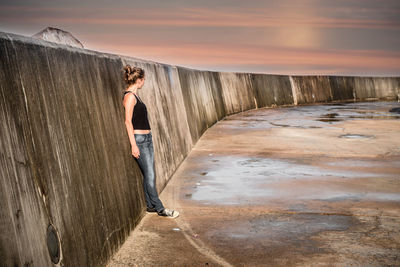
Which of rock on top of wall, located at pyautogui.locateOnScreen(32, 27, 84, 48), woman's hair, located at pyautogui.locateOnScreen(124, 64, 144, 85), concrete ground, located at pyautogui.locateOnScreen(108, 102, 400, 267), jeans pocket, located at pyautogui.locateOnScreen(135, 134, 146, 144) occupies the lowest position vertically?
concrete ground, located at pyautogui.locateOnScreen(108, 102, 400, 267)

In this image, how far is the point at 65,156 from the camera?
3770mm

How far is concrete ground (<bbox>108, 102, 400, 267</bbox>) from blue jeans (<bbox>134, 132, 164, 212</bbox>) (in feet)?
0.83

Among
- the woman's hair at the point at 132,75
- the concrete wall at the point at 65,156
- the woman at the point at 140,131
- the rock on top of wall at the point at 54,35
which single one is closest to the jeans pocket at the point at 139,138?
the woman at the point at 140,131

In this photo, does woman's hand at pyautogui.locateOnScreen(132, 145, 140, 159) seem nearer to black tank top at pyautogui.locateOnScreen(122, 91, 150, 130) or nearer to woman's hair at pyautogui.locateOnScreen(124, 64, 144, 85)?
black tank top at pyautogui.locateOnScreen(122, 91, 150, 130)

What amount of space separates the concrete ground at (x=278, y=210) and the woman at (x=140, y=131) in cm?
30

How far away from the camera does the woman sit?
5230 millimetres

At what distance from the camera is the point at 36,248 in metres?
3.07

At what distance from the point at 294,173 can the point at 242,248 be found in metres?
3.42

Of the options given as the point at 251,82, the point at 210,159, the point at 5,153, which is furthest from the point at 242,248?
the point at 251,82

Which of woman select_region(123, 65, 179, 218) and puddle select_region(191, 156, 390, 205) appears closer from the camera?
Result: woman select_region(123, 65, 179, 218)

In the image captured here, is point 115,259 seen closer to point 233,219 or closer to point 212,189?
point 233,219

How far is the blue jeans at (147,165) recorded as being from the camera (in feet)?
17.8

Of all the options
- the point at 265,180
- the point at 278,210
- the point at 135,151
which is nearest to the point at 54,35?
the point at 265,180

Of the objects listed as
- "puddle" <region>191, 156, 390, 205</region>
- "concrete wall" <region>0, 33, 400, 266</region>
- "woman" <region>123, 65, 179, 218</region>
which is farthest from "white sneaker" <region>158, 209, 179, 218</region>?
"puddle" <region>191, 156, 390, 205</region>
